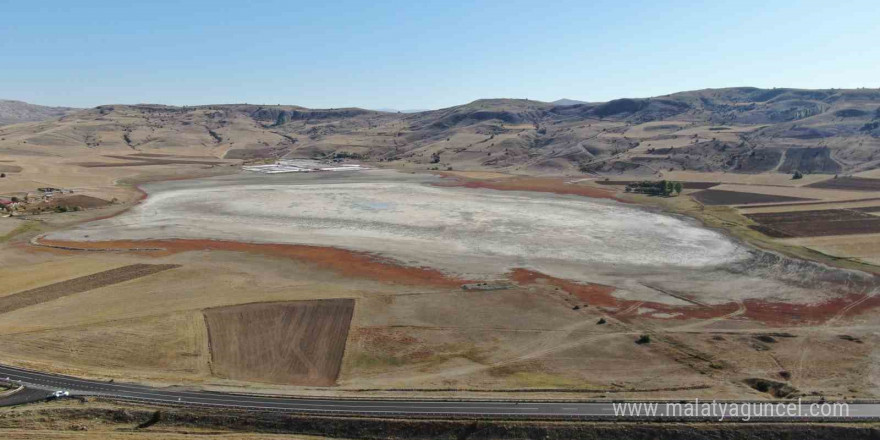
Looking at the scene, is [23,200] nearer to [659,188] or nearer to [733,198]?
[659,188]

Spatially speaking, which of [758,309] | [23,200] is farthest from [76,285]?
[758,309]

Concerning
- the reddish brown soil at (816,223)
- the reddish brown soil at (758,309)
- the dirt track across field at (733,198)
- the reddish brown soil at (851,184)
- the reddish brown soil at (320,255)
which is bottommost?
the reddish brown soil at (758,309)

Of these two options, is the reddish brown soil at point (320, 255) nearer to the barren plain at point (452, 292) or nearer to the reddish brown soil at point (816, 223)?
the barren plain at point (452, 292)

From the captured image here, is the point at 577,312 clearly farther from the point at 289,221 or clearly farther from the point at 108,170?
the point at 108,170

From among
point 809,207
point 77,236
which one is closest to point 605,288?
point 809,207

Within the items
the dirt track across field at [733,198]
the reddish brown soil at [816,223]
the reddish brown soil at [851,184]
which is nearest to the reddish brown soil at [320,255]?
the reddish brown soil at [816,223]

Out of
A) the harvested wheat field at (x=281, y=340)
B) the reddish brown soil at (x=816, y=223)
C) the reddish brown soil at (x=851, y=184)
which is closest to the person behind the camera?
the harvested wheat field at (x=281, y=340)
